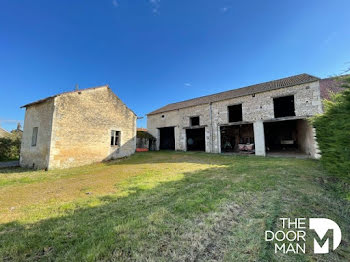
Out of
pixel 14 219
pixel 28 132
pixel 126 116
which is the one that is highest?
pixel 126 116

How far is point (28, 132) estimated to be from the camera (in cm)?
1044

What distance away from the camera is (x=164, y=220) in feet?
8.74

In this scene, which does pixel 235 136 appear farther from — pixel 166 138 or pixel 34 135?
pixel 34 135

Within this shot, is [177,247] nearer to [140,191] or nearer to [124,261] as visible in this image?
[124,261]

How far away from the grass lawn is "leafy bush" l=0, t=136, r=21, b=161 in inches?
551

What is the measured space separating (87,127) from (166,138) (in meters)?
11.8

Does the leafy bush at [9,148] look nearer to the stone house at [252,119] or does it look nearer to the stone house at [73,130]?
the stone house at [73,130]

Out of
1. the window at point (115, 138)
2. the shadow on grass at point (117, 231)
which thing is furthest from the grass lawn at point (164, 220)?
the window at point (115, 138)

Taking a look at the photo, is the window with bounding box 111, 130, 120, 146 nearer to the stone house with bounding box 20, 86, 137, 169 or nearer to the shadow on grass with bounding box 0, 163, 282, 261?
the stone house with bounding box 20, 86, 137, 169

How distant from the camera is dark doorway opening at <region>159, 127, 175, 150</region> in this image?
2048 centimetres

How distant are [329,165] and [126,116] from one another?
1293 cm

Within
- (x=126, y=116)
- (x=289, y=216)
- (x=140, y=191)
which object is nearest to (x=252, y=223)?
(x=289, y=216)

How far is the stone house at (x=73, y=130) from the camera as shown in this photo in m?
8.80

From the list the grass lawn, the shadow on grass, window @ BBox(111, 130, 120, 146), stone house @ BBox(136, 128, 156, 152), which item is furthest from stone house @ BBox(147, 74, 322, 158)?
the shadow on grass
